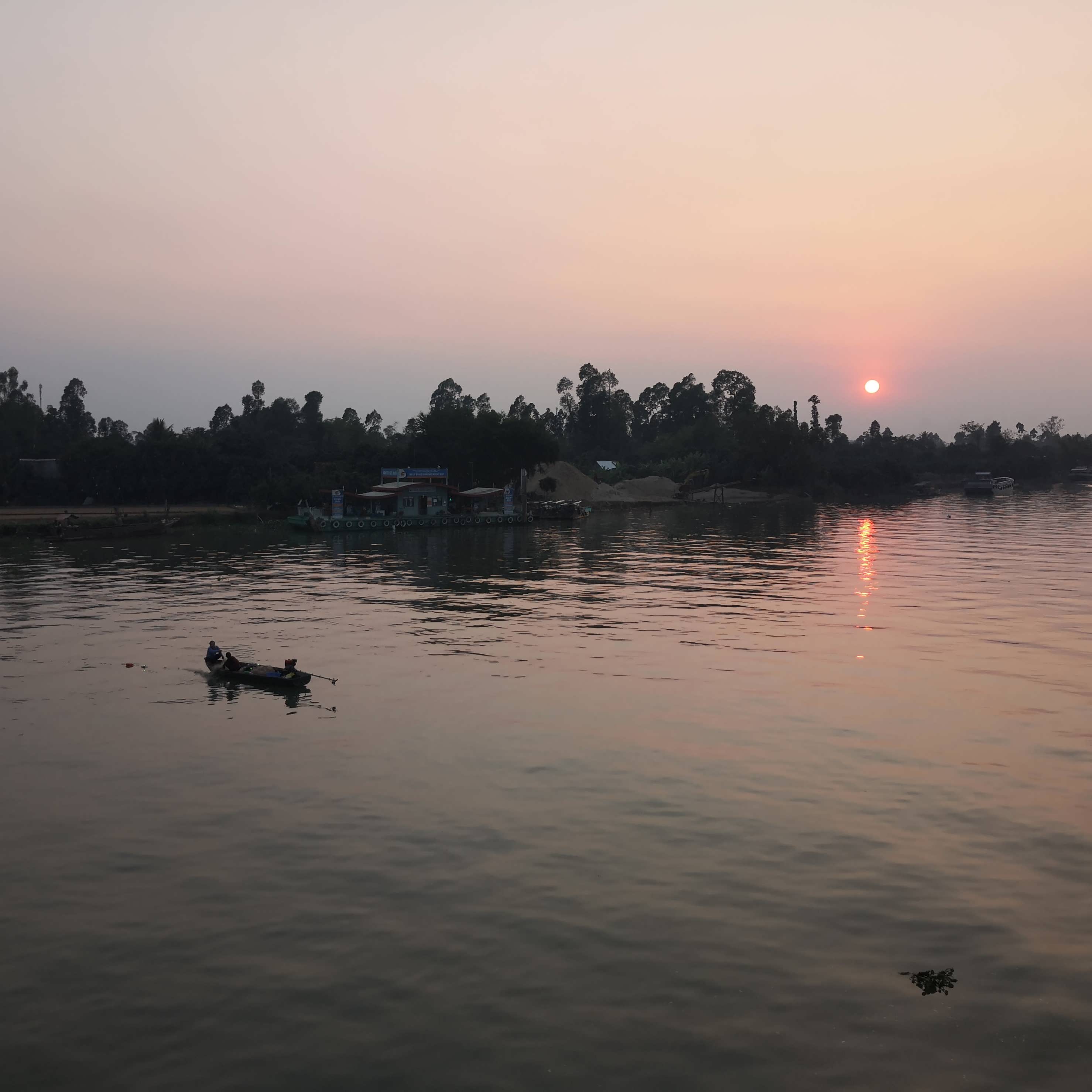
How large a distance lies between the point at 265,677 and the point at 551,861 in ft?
61.3

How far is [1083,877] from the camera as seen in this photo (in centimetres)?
1961

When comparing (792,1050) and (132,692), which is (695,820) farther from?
(132,692)

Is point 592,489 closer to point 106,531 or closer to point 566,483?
point 566,483

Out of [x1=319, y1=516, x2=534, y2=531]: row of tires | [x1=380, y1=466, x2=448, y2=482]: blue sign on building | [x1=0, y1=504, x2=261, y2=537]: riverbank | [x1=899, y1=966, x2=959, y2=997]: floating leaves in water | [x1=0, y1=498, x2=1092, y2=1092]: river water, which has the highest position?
[x1=380, y1=466, x2=448, y2=482]: blue sign on building

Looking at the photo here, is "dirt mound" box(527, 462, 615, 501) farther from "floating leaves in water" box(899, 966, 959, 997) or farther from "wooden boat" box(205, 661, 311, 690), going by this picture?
"floating leaves in water" box(899, 966, 959, 997)

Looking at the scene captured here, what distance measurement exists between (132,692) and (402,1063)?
26.0 m

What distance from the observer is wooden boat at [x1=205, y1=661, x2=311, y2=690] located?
35688 mm

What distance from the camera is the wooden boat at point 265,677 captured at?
117 feet

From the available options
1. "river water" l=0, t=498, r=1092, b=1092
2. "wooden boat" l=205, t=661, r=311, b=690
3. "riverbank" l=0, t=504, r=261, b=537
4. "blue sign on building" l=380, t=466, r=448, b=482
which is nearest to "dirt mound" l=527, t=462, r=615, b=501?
"blue sign on building" l=380, t=466, r=448, b=482

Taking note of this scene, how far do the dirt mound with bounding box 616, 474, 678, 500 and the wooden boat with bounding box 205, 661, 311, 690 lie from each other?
13881cm

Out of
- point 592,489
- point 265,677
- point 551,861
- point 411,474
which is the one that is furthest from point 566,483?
point 551,861

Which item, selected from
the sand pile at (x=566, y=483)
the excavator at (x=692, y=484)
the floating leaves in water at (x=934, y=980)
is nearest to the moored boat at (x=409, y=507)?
the sand pile at (x=566, y=483)

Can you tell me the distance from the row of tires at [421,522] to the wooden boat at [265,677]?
70400mm

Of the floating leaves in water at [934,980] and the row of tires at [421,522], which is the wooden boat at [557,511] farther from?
the floating leaves in water at [934,980]
